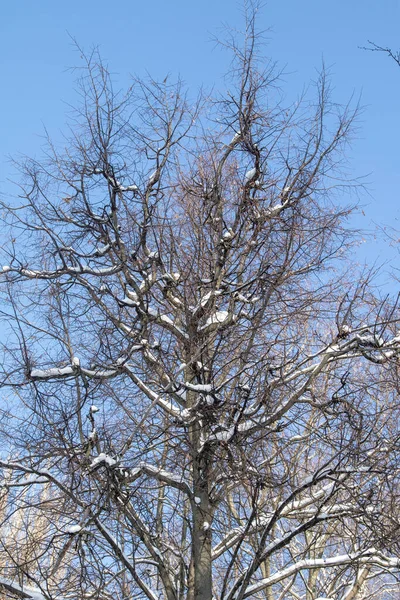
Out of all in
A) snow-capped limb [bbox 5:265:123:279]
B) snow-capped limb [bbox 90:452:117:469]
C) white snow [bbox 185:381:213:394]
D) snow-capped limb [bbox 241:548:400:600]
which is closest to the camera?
snow-capped limb [bbox 90:452:117:469]

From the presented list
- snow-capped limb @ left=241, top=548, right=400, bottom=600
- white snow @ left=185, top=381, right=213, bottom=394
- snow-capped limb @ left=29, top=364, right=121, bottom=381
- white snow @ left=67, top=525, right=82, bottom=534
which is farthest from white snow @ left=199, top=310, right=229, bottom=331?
snow-capped limb @ left=241, top=548, right=400, bottom=600

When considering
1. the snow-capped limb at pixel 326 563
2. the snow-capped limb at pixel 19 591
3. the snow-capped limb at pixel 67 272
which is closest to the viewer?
the snow-capped limb at pixel 19 591

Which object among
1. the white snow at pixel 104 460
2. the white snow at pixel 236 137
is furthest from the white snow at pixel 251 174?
the white snow at pixel 104 460

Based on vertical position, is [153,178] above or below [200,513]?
above

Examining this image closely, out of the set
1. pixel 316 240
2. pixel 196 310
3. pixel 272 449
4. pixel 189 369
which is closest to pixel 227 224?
pixel 316 240

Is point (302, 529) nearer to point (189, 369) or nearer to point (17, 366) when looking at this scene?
point (189, 369)

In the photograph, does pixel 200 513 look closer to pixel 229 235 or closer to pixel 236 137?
pixel 229 235

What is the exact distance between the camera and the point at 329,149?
652cm

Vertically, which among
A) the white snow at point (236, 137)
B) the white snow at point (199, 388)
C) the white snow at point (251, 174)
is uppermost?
the white snow at point (236, 137)

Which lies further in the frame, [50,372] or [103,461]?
[50,372]

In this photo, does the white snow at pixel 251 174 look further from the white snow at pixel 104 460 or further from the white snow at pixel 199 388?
the white snow at pixel 104 460

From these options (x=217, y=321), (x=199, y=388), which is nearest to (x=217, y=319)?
(x=217, y=321)

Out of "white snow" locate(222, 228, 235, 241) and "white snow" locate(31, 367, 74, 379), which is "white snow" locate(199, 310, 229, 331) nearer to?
"white snow" locate(222, 228, 235, 241)

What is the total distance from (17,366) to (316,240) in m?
3.28
